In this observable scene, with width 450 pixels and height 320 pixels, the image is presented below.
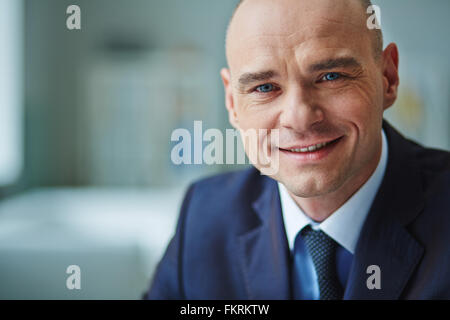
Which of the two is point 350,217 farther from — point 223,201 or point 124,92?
point 124,92

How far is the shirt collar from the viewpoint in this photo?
0.80m

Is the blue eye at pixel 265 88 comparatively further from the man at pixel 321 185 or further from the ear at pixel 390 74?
the ear at pixel 390 74

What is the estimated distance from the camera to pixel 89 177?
4762 millimetres

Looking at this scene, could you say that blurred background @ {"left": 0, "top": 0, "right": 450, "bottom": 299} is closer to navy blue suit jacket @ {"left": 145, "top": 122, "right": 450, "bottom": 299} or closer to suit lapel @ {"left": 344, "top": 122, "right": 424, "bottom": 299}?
navy blue suit jacket @ {"left": 145, "top": 122, "right": 450, "bottom": 299}

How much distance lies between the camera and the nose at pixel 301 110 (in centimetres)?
64

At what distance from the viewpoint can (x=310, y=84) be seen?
0.66m

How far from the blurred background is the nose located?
8.61ft

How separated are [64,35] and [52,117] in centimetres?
94

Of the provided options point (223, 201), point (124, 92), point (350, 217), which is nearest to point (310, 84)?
point (350, 217)

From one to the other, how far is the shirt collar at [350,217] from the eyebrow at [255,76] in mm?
302

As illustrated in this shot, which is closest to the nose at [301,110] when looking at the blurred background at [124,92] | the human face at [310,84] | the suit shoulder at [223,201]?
the human face at [310,84]

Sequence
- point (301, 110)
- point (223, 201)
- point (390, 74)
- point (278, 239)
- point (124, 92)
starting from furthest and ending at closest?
point (124, 92)
point (223, 201)
point (278, 239)
point (390, 74)
point (301, 110)

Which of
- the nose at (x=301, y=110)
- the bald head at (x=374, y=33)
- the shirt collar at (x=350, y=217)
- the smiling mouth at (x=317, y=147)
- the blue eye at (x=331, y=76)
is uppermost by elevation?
the bald head at (x=374, y=33)

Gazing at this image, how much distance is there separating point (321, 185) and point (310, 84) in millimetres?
169
